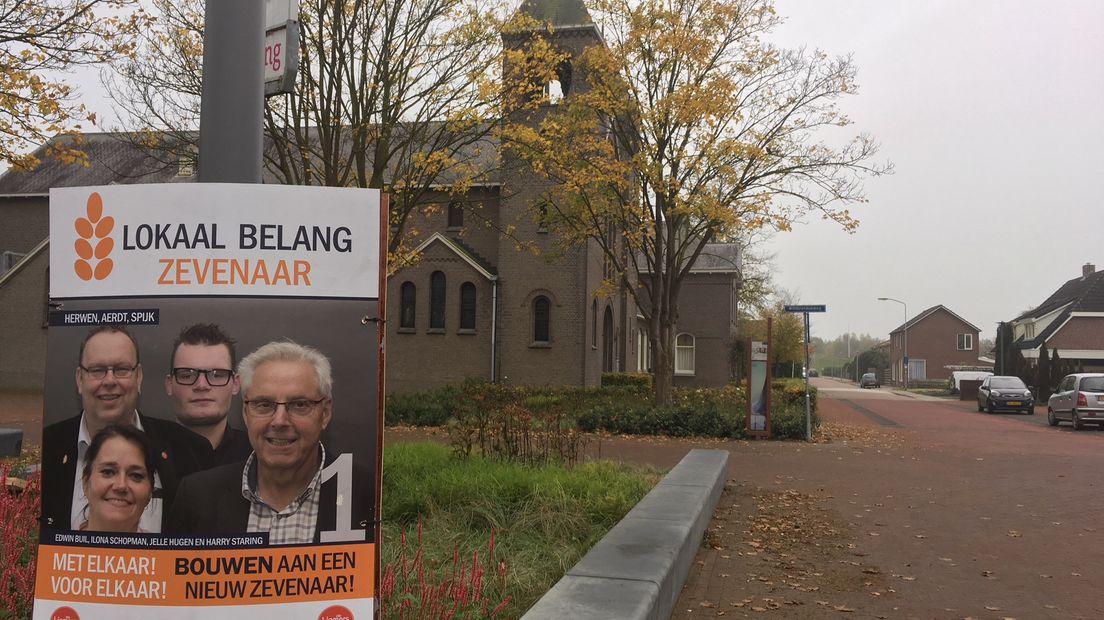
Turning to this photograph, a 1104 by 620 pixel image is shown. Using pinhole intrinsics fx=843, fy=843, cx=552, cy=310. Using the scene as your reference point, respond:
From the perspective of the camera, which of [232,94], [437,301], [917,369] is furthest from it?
[917,369]

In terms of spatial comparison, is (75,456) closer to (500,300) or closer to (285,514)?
(285,514)

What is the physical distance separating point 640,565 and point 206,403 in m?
3.18

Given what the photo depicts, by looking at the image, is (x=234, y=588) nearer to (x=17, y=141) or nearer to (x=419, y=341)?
(x=17, y=141)

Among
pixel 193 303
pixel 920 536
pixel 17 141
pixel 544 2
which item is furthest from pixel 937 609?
pixel 544 2

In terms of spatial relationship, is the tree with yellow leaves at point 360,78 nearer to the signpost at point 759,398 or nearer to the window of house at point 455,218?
the signpost at point 759,398

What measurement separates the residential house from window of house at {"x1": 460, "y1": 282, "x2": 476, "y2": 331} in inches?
2540

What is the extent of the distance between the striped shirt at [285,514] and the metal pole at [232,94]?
1.27m

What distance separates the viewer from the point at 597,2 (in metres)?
20.0

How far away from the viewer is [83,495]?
108 inches

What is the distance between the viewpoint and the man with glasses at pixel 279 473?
2686 millimetres

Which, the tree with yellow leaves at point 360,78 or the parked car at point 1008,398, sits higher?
the tree with yellow leaves at point 360,78

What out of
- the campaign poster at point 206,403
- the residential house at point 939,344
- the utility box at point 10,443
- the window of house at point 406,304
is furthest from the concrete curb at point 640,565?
the residential house at point 939,344

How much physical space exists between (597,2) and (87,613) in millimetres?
19362

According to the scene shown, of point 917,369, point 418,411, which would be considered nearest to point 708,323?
point 418,411
